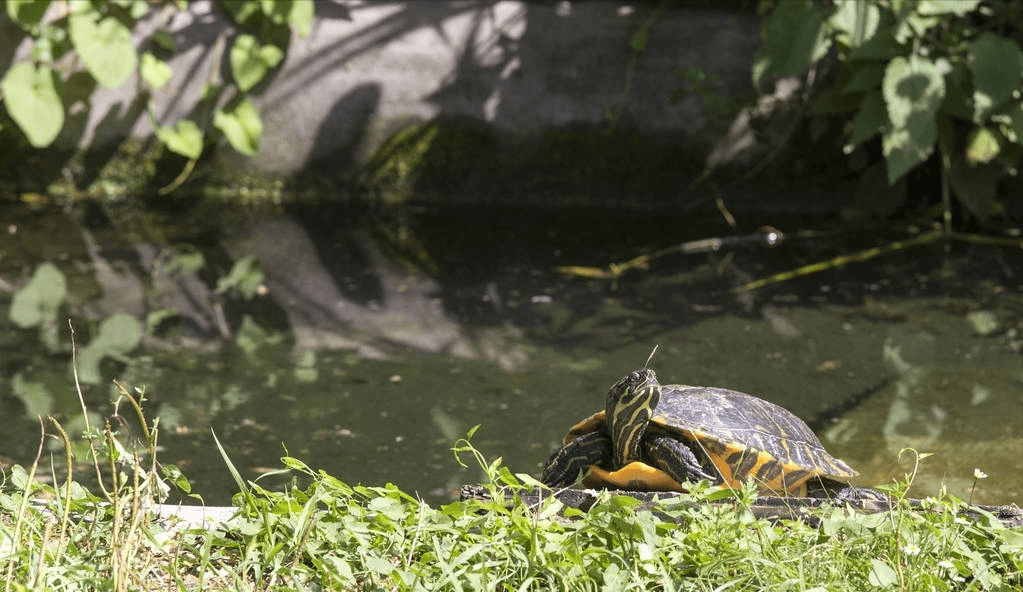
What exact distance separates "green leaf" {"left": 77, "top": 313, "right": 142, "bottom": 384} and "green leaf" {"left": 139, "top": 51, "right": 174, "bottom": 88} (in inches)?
96.3

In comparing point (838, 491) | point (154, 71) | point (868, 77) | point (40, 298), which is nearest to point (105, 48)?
point (154, 71)

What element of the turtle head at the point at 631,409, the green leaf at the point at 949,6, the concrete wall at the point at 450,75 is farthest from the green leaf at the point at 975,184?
the turtle head at the point at 631,409

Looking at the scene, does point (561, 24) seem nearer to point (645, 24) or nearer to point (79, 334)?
point (645, 24)

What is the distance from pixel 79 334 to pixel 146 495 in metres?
2.52

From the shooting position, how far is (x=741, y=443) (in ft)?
8.18

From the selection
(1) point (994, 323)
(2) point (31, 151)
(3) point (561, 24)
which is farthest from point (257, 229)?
(1) point (994, 323)

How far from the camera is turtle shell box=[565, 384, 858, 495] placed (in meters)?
2.49

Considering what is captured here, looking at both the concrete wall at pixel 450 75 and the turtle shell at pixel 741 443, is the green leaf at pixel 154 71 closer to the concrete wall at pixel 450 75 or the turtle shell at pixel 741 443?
the concrete wall at pixel 450 75

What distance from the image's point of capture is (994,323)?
14.8 ft

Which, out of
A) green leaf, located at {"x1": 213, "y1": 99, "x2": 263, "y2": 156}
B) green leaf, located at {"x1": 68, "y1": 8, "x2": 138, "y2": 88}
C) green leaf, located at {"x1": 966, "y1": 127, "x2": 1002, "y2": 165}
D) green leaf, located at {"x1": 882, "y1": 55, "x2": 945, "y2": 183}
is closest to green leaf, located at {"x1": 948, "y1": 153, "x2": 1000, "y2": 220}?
green leaf, located at {"x1": 966, "y1": 127, "x2": 1002, "y2": 165}

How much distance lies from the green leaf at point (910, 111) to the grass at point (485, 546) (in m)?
3.62

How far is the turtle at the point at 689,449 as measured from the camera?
8.08 ft

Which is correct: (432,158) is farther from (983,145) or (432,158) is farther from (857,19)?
(983,145)

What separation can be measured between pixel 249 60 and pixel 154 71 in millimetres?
558
